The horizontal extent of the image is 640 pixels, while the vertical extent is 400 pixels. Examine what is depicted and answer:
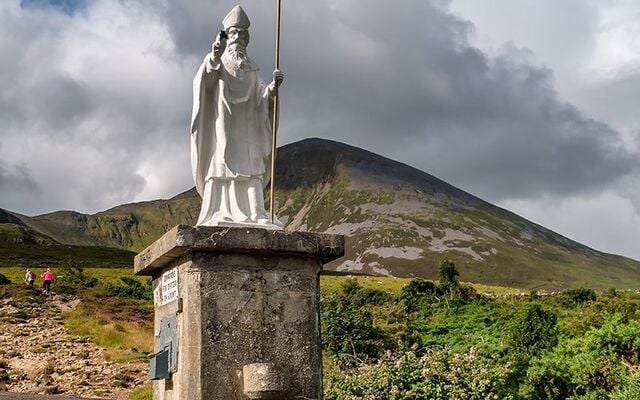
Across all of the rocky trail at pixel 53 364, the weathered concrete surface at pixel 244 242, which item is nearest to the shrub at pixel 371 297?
the rocky trail at pixel 53 364

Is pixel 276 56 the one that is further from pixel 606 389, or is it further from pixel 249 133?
pixel 606 389

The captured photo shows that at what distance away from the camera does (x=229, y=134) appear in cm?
838

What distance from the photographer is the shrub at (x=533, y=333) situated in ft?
85.8

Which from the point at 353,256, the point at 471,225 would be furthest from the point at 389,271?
the point at 471,225

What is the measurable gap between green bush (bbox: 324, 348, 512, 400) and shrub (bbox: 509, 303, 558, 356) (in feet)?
40.5

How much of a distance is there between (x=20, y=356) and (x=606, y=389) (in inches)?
933

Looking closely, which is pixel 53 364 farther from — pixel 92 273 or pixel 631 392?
pixel 92 273

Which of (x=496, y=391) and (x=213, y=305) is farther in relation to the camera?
(x=496, y=391)

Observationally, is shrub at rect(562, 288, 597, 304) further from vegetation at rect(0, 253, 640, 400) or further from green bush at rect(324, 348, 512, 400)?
green bush at rect(324, 348, 512, 400)

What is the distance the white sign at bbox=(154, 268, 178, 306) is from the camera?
25.0ft

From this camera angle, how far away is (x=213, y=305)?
7.23 meters

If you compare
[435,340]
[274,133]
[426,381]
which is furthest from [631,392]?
[435,340]

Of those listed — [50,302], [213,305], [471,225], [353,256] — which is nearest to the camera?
[213,305]

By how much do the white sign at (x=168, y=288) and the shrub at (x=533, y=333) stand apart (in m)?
18.9
